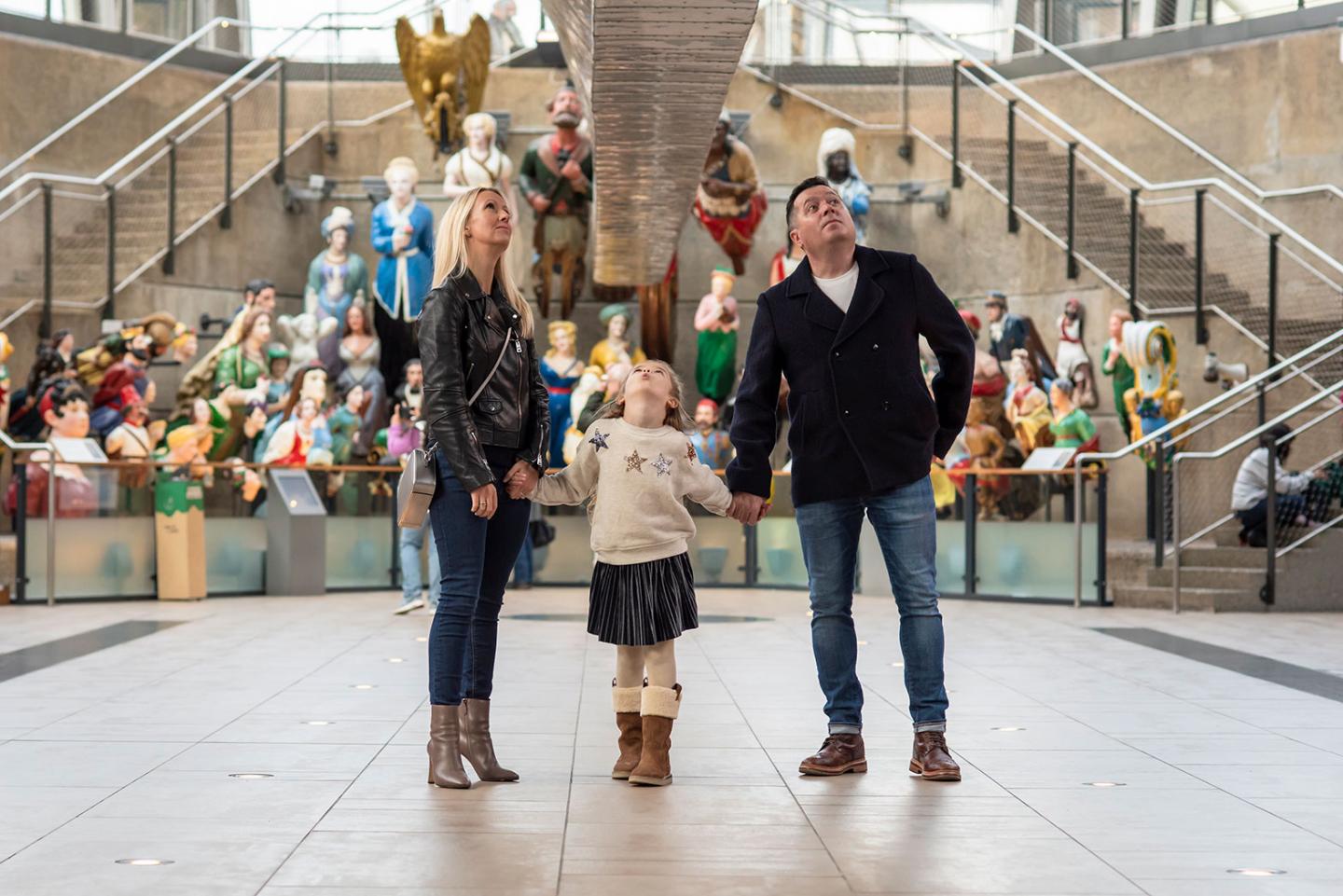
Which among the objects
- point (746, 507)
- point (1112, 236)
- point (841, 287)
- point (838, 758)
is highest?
point (1112, 236)

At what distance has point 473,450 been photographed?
4.41 m

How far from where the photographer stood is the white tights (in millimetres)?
4648

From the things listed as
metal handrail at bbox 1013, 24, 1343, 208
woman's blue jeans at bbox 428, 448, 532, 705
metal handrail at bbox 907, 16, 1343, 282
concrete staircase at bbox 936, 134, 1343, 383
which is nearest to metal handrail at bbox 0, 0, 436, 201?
metal handrail at bbox 907, 16, 1343, 282

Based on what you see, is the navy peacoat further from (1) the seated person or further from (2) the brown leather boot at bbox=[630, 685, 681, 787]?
(1) the seated person

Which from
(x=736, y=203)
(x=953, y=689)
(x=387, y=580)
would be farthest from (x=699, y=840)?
(x=736, y=203)

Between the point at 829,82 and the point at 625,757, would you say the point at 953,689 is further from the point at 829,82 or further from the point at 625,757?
the point at 829,82

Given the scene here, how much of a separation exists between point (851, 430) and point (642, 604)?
724 millimetres

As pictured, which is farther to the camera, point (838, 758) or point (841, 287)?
point (841, 287)

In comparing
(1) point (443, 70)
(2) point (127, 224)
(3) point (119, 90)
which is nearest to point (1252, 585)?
(1) point (443, 70)

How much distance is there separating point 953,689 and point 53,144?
45.4 feet

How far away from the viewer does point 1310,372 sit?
1277 cm

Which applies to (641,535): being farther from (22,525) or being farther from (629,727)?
(22,525)

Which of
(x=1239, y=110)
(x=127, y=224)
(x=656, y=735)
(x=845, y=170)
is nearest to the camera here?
(x=656, y=735)

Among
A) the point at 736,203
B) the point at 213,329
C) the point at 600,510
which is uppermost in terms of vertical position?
the point at 736,203
